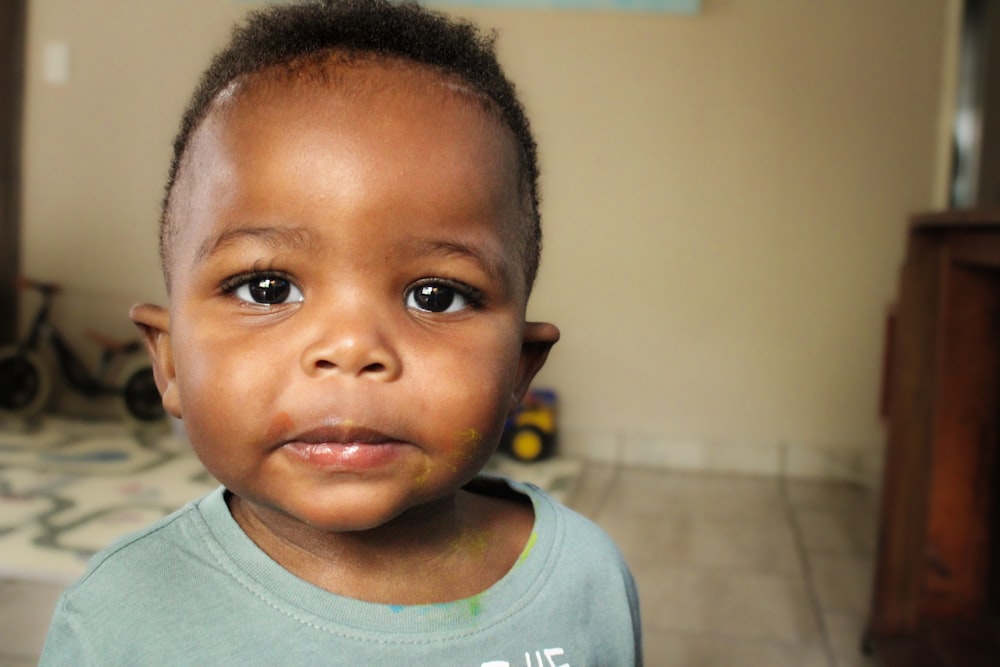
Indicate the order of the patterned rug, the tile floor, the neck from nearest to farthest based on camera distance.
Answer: the neck, the tile floor, the patterned rug

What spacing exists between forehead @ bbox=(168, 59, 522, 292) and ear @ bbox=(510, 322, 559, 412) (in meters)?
0.10

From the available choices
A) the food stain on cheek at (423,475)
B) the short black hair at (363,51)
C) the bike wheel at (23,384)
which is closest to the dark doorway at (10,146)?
the bike wheel at (23,384)

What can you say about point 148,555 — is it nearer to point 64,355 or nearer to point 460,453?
point 460,453

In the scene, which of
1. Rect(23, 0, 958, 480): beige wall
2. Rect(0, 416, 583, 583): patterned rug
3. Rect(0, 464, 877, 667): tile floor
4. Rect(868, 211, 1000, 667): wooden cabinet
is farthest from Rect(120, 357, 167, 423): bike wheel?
Rect(868, 211, 1000, 667): wooden cabinet

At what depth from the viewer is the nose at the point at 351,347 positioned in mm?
529

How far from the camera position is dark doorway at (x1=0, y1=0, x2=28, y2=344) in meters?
3.04

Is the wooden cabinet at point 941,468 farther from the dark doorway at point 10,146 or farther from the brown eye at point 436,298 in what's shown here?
the dark doorway at point 10,146

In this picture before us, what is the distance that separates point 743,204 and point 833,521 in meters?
0.98

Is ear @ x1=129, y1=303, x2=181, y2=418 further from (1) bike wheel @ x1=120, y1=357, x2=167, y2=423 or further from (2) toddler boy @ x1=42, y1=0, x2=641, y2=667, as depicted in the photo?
(1) bike wheel @ x1=120, y1=357, x2=167, y2=423

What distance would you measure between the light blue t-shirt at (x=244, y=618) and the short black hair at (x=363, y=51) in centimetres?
20

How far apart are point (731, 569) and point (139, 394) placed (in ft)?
6.53

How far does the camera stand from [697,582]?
6.24 ft

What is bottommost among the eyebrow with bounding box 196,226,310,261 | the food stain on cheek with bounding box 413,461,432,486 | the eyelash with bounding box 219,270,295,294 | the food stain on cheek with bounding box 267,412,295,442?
the food stain on cheek with bounding box 413,461,432,486

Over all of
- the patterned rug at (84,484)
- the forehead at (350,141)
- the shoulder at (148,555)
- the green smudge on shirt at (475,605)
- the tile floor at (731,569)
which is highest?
the forehead at (350,141)
